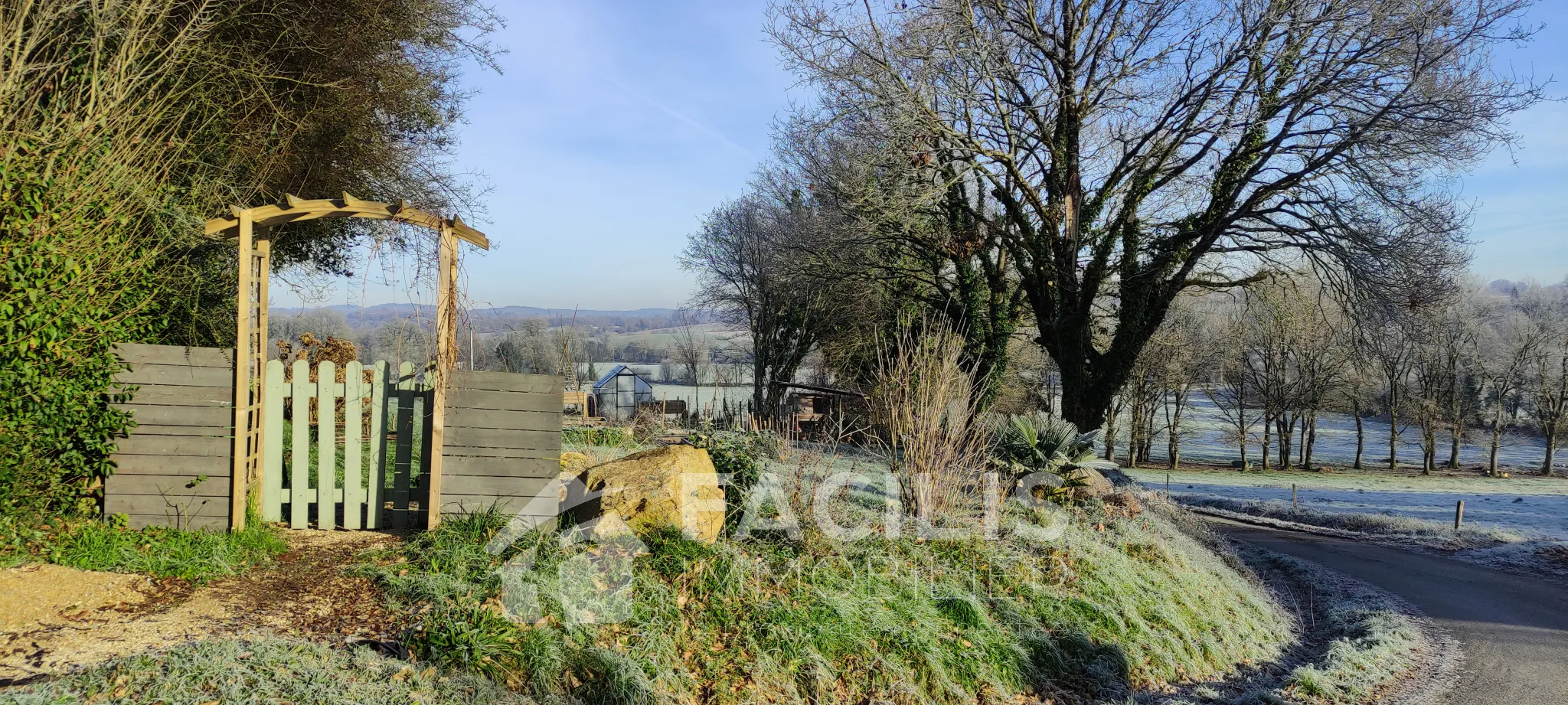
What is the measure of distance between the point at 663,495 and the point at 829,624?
1.43 m

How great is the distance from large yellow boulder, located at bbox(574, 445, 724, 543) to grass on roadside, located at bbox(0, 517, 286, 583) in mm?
2036

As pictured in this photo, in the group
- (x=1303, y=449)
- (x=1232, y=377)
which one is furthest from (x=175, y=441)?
(x=1303, y=449)

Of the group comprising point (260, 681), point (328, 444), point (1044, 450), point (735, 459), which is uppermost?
point (328, 444)

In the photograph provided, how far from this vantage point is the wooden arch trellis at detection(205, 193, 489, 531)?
220 inches

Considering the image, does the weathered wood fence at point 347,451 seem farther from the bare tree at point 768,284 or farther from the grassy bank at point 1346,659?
the bare tree at point 768,284

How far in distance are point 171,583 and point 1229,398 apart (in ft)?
110

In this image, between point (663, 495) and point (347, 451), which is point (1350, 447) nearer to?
point (663, 495)

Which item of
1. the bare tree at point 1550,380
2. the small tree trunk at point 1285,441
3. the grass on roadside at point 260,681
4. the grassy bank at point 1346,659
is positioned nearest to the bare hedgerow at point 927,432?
the grassy bank at point 1346,659

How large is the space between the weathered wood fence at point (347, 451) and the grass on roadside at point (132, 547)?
46 cm

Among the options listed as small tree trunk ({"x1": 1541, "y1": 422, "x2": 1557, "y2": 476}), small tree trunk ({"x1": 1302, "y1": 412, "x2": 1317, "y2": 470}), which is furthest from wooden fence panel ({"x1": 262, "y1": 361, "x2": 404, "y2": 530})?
small tree trunk ({"x1": 1541, "y1": 422, "x2": 1557, "y2": 476})

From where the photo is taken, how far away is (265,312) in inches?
234

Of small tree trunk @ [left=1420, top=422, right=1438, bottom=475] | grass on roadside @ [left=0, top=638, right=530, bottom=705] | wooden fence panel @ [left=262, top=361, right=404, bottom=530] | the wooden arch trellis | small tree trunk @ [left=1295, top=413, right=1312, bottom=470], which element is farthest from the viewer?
small tree trunk @ [left=1295, top=413, right=1312, bottom=470]

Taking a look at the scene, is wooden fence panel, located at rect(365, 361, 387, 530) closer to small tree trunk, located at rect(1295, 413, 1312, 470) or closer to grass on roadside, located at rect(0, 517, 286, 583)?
grass on roadside, located at rect(0, 517, 286, 583)

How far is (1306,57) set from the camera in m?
11.3
